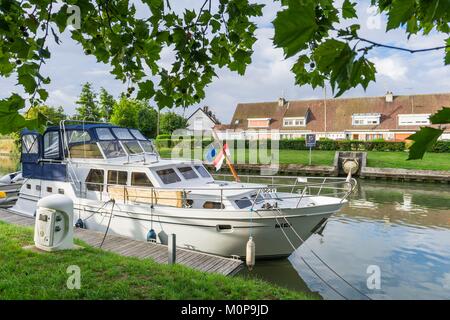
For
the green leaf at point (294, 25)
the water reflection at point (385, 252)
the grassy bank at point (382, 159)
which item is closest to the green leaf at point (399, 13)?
the green leaf at point (294, 25)

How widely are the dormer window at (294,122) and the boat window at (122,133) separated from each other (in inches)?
1801

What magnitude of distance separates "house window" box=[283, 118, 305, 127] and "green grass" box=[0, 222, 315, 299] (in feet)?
171

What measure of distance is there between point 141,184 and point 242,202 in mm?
3642

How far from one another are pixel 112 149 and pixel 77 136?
5.11 feet

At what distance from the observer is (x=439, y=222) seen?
1566 centimetres

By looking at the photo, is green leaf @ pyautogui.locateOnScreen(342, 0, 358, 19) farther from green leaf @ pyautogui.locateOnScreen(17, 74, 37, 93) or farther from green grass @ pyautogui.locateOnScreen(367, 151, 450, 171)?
green grass @ pyautogui.locateOnScreen(367, 151, 450, 171)

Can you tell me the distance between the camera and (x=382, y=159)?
34.6 metres

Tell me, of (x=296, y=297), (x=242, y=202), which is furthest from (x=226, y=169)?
(x=296, y=297)

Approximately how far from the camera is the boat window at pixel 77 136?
13320 mm

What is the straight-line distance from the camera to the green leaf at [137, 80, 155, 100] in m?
2.87

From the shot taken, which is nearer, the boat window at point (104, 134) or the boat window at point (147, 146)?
the boat window at point (104, 134)

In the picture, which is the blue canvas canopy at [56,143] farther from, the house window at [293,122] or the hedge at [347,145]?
the house window at [293,122]

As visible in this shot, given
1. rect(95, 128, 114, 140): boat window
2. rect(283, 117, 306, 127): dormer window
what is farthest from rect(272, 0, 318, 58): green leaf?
rect(283, 117, 306, 127): dormer window

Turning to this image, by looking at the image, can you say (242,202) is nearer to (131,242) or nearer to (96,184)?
(131,242)
